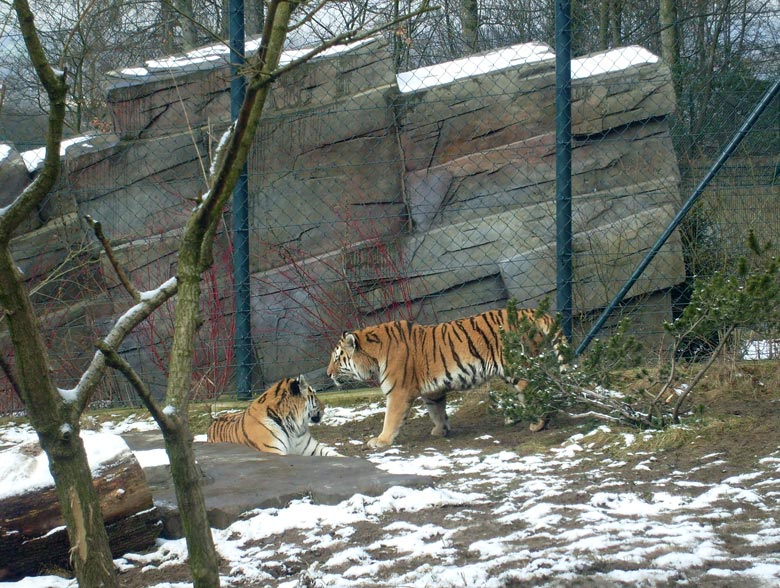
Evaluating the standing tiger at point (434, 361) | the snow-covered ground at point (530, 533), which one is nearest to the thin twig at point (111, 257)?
the snow-covered ground at point (530, 533)

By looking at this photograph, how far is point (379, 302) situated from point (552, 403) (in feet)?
10.3

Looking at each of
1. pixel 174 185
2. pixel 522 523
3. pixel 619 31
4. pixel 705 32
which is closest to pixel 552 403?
pixel 522 523

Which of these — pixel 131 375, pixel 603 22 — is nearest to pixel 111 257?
pixel 131 375

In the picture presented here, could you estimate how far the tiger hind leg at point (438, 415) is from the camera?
6270mm

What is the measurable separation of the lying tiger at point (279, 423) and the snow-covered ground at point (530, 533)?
4.34 ft

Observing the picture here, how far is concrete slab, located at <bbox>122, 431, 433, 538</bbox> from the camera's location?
3988 millimetres

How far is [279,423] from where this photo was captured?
6125 millimetres

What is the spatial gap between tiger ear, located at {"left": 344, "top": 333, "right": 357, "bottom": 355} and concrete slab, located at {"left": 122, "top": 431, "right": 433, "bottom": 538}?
1.54 m

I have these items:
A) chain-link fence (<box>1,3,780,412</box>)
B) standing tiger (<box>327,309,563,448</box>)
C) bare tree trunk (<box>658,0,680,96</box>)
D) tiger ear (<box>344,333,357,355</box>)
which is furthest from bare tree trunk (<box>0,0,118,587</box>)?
bare tree trunk (<box>658,0,680,96</box>)

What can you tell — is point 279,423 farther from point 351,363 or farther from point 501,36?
point 501,36

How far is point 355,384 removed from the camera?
26.1 ft

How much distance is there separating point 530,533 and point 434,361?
2.86 metres

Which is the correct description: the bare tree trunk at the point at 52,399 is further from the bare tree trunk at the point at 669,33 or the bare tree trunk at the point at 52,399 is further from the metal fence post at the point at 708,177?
the bare tree trunk at the point at 669,33

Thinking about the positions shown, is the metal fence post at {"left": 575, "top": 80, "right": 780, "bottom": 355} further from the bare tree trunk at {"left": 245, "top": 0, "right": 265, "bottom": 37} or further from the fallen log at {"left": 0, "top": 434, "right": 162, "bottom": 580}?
the bare tree trunk at {"left": 245, "top": 0, "right": 265, "bottom": 37}
